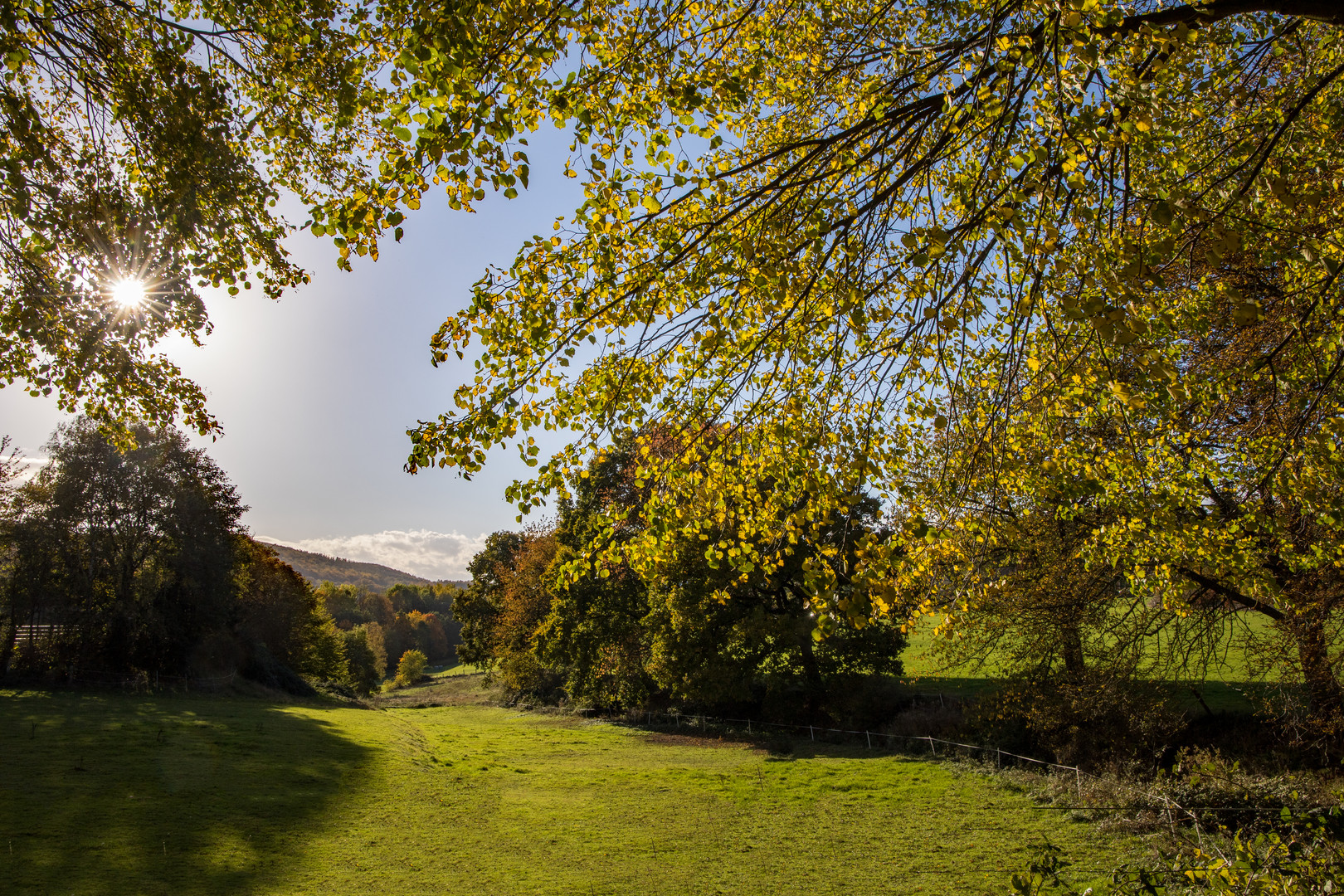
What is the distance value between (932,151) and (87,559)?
106 feet

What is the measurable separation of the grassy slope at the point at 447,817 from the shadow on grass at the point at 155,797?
0.14 feet

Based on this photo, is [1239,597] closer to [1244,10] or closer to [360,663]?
[1244,10]

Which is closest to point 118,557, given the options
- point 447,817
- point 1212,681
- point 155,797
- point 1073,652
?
point 155,797

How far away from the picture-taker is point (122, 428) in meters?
7.43

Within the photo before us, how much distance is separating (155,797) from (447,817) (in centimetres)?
466

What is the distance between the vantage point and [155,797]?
10.7 meters

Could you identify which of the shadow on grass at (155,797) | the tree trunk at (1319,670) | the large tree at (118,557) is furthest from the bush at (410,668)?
the tree trunk at (1319,670)

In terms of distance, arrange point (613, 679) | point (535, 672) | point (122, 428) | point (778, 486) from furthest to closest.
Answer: point (535, 672) < point (613, 679) < point (122, 428) < point (778, 486)

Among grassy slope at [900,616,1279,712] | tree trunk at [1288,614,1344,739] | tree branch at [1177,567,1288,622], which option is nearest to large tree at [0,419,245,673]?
grassy slope at [900,616,1279,712]

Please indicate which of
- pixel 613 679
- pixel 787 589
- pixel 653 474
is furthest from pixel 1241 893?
pixel 613 679

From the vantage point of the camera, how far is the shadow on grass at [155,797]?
7.95 meters

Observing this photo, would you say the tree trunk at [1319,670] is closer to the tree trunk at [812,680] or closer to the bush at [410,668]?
the tree trunk at [812,680]

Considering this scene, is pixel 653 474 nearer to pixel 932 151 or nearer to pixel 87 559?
pixel 932 151

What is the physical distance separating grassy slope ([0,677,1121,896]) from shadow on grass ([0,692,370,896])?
0.04 m
